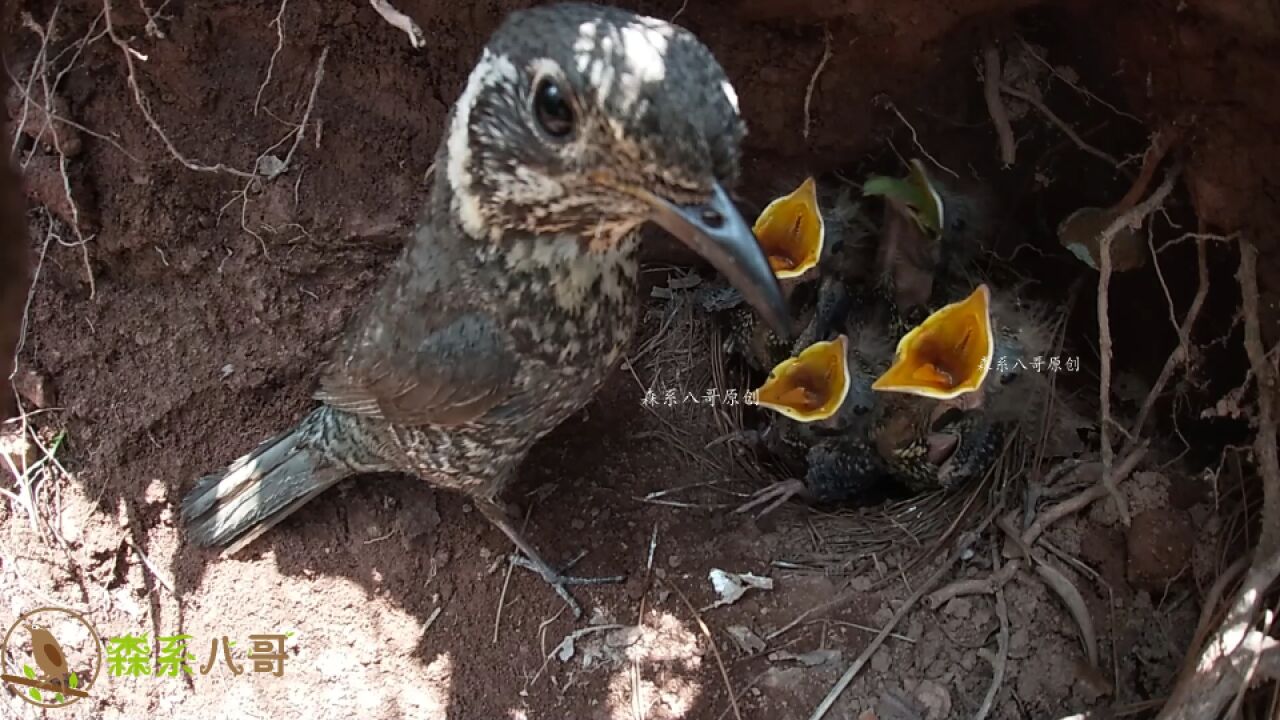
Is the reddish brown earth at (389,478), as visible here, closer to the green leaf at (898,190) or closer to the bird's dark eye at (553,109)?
the green leaf at (898,190)

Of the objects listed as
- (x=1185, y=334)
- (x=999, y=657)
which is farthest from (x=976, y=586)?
(x=1185, y=334)

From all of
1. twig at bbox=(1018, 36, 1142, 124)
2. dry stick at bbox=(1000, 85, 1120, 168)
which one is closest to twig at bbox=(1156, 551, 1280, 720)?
dry stick at bbox=(1000, 85, 1120, 168)

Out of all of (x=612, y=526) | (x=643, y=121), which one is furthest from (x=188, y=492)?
(x=643, y=121)

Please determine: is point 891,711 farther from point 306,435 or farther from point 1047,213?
point 306,435

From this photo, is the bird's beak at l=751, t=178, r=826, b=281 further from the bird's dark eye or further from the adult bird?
the bird's dark eye

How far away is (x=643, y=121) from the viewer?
1.49 m

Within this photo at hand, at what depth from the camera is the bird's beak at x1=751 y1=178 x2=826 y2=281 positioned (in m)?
2.71

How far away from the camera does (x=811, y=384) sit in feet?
9.21

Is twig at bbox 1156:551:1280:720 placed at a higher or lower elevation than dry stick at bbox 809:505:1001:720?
higher

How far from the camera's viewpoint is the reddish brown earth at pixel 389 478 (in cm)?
253

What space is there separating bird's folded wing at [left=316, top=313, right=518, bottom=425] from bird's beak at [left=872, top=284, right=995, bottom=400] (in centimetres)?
105

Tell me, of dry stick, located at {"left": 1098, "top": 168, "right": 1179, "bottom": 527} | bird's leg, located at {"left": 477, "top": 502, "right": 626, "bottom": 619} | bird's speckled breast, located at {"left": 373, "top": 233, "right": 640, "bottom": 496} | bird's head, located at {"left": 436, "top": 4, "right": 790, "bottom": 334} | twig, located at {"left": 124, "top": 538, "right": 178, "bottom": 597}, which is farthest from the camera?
twig, located at {"left": 124, "top": 538, "right": 178, "bottom": 597}

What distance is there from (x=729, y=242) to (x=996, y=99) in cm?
149

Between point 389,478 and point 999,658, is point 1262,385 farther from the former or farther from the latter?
point 389,478
